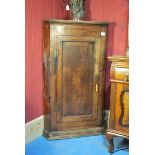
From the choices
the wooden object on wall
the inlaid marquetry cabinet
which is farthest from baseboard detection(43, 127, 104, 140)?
the wooden object on wall

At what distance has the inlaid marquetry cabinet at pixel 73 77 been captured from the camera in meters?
2.79

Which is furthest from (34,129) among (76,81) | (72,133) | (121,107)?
(121,107)

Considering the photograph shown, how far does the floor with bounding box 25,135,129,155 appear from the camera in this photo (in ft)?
8.31

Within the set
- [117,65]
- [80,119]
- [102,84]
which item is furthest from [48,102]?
[117,65]

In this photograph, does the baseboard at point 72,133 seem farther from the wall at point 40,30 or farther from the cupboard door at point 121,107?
the cupboard door at point 121,107

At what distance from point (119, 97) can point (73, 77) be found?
0.63 meters

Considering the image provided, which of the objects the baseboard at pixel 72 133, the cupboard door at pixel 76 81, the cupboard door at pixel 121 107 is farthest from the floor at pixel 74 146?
the cupboard door at pixel 121 107

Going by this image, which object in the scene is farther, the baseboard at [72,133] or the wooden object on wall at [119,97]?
the baseboard at [72,133]

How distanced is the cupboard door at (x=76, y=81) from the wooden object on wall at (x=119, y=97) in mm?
493

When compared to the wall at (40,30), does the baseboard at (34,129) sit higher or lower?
lower
